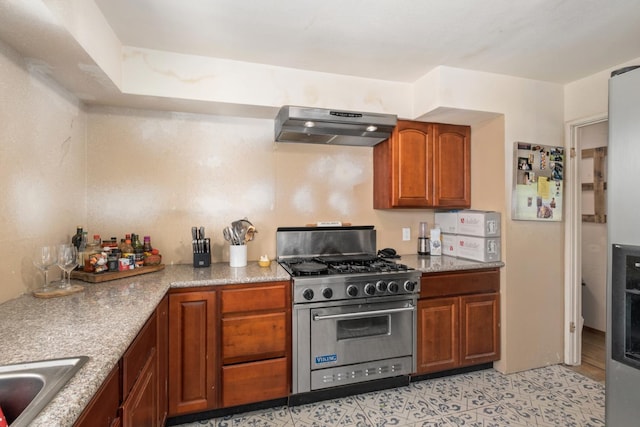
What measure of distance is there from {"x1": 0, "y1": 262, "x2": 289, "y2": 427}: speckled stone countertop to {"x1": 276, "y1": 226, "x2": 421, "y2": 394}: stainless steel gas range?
0.47 m

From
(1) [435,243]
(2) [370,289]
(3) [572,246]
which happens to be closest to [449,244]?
(1) [435,243]

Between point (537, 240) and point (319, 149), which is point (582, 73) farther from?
point (319, 149)

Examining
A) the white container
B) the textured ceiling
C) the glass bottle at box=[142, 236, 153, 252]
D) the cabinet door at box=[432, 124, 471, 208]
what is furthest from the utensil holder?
the cabinet door at box=[432, 124, 471, 208]

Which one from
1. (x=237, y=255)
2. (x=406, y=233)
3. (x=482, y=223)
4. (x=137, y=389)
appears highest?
(x=482, y=223)

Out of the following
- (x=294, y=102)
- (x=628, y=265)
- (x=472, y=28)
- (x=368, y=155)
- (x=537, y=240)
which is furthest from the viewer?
(x=368, y=155)

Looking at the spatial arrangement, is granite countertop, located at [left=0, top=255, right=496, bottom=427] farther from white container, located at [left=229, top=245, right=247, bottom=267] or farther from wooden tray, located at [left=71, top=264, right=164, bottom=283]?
white container, located at [left=229, top=245, right=247, bottom=267]

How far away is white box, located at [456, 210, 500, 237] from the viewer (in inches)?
104

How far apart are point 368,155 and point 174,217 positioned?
175 centimetres

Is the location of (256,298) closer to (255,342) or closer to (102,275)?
(255,342)

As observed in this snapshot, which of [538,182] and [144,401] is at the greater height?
[538,182]

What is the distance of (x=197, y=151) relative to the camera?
103 inches

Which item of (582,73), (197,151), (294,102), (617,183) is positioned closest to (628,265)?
(617,183)

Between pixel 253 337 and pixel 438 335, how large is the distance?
1405mm

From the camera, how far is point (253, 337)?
211 centimetres
